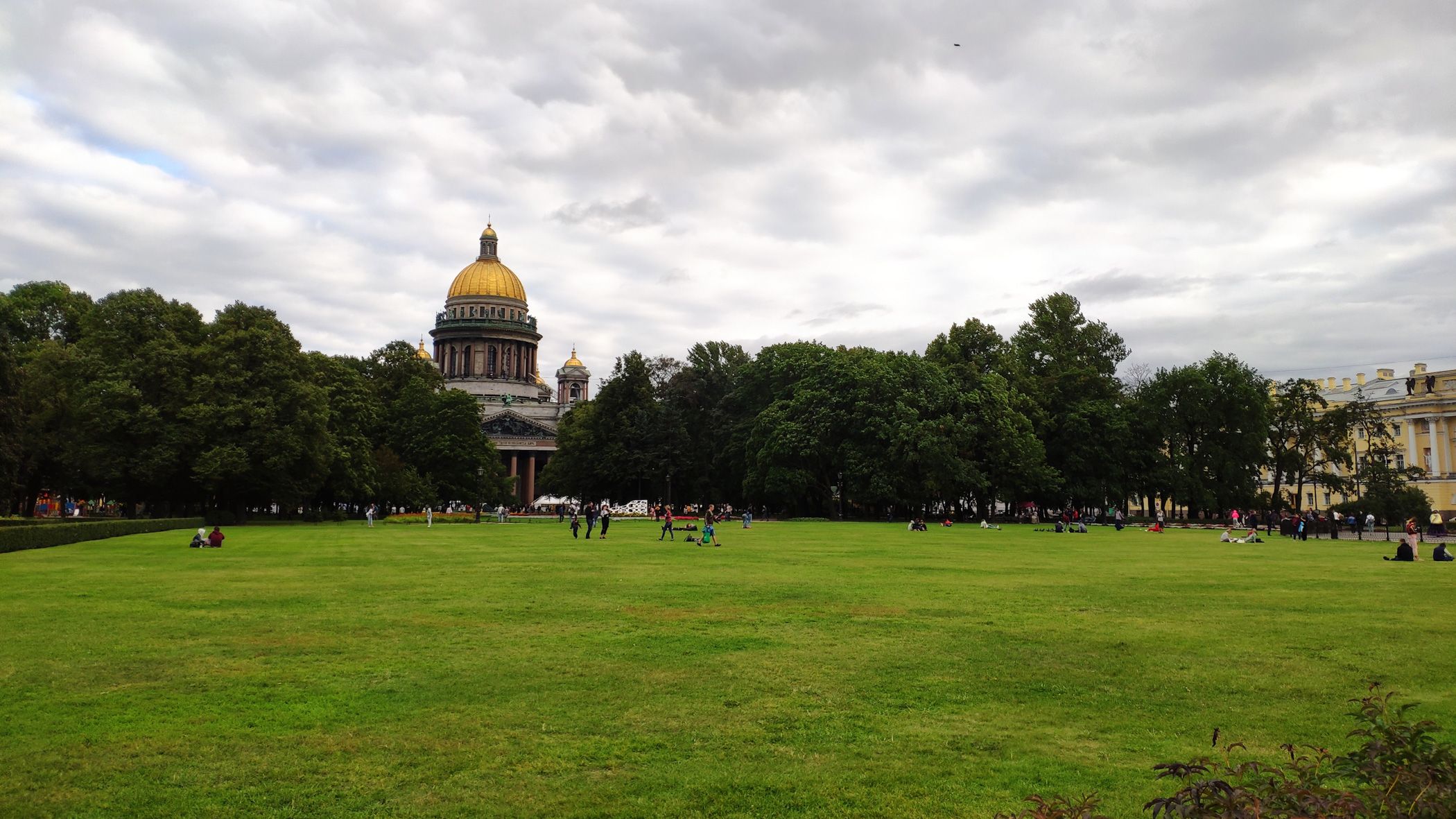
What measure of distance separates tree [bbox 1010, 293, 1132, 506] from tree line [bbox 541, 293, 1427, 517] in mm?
136

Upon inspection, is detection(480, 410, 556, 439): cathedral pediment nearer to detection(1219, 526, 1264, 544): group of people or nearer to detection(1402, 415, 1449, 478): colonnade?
detection(1402, 415, 1449, 478): colonnade

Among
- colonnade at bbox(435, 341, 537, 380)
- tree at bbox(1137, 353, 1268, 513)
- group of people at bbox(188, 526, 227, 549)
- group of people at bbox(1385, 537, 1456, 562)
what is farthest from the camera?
colonnade at bbox(435, 341, 537, 380)

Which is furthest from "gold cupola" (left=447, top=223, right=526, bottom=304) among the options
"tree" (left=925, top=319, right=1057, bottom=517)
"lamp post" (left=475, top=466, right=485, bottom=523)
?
"tree" (left=925, top=319, right=1057, bottom=517)

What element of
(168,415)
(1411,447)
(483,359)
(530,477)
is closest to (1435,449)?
→ (1411,447)

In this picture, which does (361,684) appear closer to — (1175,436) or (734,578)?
(734,578)

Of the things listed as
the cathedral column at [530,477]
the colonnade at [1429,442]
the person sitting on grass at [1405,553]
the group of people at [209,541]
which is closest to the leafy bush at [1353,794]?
the person sitting on grass at [1405,553]

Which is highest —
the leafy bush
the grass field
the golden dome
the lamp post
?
the golden dome

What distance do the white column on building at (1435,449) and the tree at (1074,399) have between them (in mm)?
33029

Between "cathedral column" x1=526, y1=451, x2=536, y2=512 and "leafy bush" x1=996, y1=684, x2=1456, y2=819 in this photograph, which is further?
"cathedral column" x1=526, y1=451, x2=536, y2=512

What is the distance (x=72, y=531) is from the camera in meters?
35.6

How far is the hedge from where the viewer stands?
Answer: 101 feet

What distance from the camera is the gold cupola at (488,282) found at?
434 feet

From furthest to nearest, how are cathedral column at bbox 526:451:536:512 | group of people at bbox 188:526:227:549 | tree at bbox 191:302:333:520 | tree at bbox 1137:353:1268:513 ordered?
cathedral column at bbox 526:451:536:512, tree at bbox 1137:353:1268:513, tree at bbox 191:302:333:520, group of people at bbox 188:526:227:549

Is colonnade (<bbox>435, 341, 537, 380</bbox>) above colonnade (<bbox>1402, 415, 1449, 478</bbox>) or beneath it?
above
